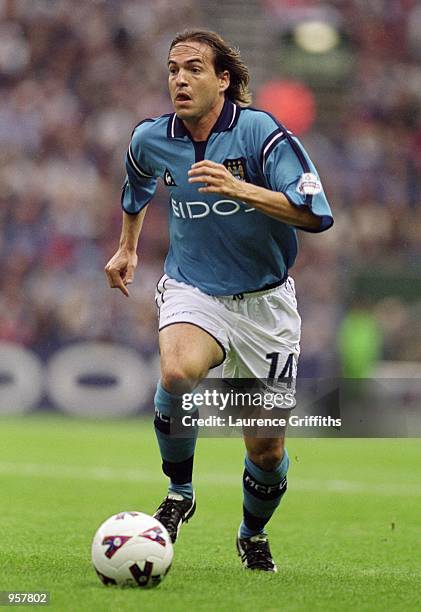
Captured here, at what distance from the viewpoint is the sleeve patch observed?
193 inches

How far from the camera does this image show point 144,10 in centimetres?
1719

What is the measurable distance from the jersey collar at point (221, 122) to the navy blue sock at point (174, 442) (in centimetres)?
113

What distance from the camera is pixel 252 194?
4.78 meters

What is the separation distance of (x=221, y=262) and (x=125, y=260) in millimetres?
644

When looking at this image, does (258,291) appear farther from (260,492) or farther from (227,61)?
(227,61)

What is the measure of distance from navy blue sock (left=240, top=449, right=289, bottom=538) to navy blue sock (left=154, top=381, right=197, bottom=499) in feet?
0.96

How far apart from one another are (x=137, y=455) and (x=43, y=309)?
157 inches

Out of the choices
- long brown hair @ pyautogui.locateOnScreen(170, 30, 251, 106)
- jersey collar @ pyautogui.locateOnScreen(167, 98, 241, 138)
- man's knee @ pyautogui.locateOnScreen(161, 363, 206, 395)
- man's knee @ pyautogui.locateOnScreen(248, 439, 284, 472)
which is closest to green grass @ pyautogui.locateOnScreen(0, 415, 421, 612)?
man's knee @ pyautogui.locateOnScreen(248, 439, 284, 472)

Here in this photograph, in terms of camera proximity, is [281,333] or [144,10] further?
[144,10]

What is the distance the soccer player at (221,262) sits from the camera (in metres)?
5.16

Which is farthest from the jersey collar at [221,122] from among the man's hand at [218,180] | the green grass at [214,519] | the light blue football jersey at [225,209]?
the green grass at [214,519]

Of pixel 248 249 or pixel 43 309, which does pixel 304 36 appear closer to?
pixel 43 309

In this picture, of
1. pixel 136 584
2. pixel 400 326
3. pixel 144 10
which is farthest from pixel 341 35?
pixel 136 584

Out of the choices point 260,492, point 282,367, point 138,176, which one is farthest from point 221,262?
point 260,492
